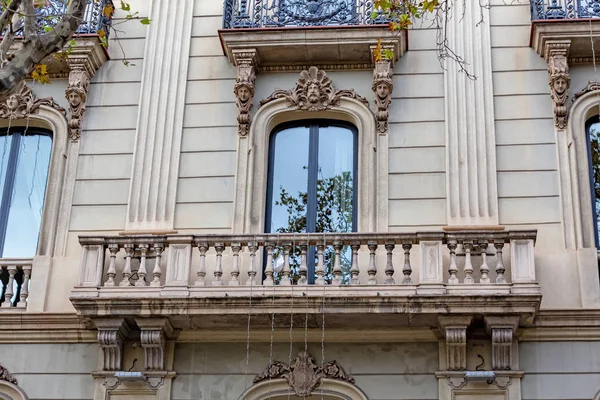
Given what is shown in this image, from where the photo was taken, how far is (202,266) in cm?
1430

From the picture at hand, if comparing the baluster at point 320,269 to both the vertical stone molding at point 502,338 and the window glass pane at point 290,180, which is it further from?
the vertical stone molding at point 502,338

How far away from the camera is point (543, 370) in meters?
13.9

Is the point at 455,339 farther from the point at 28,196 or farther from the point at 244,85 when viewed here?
the point at 28,196

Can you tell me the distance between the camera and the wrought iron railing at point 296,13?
16.4 m

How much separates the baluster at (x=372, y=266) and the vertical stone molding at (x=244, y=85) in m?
2.90

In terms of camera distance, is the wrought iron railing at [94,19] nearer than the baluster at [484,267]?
No

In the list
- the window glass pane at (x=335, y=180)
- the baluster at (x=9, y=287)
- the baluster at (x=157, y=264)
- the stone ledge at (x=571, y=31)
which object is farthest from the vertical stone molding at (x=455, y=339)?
the baluster at (x=9, y=287)

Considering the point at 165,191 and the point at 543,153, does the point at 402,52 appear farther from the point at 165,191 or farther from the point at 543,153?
the point at 165,191

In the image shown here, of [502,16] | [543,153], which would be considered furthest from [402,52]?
[543,153]

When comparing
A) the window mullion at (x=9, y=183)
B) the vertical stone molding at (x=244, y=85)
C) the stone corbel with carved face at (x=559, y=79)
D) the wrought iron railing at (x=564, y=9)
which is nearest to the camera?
the stone corbel with carved face at (x=559, y=79)

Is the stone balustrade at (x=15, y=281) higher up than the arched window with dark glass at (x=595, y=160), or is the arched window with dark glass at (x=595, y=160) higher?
the arched window with dark glass at (x=595, y=160)

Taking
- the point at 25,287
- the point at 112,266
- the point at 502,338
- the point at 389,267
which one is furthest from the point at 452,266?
the point at 25,287

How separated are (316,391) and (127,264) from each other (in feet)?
9.89

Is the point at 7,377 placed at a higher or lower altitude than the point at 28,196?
lower
